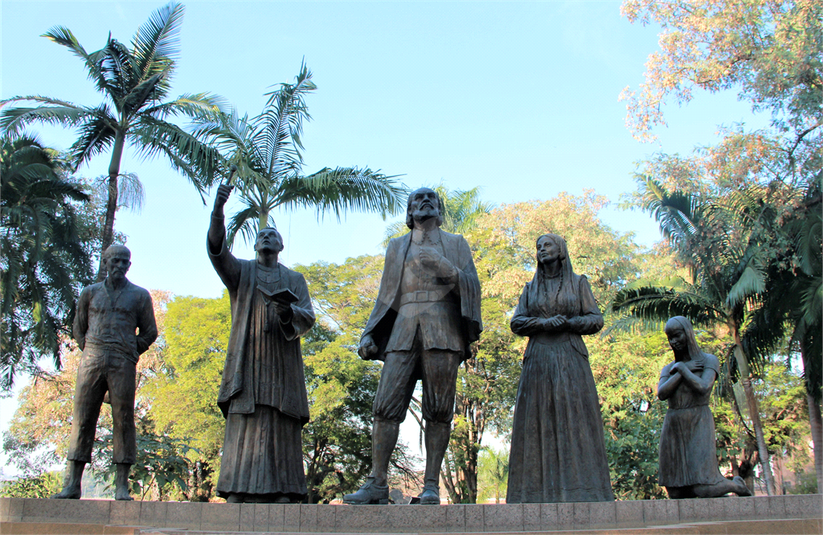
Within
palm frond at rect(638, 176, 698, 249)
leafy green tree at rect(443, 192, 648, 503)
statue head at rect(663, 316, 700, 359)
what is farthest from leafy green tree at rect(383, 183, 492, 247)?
statue head at rect(663, 316, 700, 359)

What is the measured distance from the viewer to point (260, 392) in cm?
631

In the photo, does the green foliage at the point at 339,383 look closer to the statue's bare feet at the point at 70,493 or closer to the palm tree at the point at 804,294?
the palm tree at the point at 804,294

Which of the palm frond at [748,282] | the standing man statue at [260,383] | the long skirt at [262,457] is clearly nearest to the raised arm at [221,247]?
the standing man statue at [260,383]

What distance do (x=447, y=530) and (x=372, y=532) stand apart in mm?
501

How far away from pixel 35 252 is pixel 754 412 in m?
18.2

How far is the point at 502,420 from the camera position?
89.7 ft

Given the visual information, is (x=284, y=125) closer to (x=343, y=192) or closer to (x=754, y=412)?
(x=343, y=192)

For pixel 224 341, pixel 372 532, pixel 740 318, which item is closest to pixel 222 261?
pixel 372 532

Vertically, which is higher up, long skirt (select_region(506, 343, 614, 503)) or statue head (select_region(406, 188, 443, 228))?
statue head (select_region(406, 188, 443, 228))

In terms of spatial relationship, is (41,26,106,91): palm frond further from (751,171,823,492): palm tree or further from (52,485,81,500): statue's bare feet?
(751,171,823,492): palm tree

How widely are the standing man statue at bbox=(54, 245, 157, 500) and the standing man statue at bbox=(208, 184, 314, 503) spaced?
37.2 inches

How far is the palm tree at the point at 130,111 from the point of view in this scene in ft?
47.5

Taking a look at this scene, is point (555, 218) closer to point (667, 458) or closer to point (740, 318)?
point (740, 318)

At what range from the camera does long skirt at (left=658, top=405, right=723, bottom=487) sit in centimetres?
675
